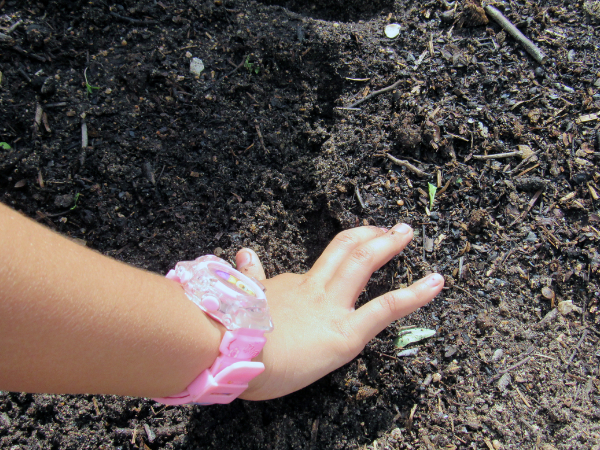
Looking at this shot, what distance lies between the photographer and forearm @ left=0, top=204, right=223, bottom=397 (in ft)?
2.89

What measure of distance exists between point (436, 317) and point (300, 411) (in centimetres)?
77

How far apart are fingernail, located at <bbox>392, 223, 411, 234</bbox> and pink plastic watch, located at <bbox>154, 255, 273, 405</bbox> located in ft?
2.57

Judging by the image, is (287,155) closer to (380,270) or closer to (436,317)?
(380,270)

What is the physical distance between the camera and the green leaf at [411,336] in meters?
1.83

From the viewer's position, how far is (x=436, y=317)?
1874 millimetres

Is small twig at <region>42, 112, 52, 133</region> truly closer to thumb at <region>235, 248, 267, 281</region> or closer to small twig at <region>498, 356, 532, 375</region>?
thumb at <region>235, 248, 267, 281</region>

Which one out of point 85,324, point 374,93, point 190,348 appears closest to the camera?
point 85,324

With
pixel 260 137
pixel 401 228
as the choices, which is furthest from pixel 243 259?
pixel 401 228

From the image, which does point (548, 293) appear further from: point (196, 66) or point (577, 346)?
point (196, 66)

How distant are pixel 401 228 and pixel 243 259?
763mm

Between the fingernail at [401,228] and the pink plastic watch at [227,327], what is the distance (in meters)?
0.78

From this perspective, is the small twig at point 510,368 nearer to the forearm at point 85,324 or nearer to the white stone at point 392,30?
the forearm at point 85,324

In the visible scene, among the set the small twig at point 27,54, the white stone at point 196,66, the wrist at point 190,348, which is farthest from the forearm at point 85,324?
the small twig at point 27,54

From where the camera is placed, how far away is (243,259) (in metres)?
1.83
